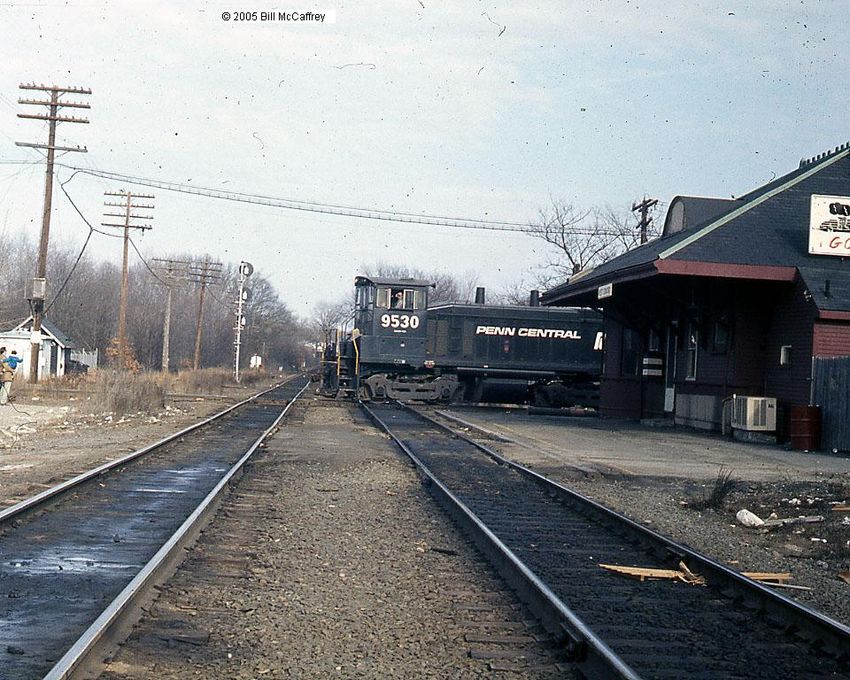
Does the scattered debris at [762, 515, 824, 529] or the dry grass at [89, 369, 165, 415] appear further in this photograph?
the dry grass at [89, 369, 165, 415]

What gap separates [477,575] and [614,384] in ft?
78.2

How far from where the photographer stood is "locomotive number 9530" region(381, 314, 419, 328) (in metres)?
34.0

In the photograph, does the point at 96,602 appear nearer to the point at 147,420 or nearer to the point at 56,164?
the point at 147,420

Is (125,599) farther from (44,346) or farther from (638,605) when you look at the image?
(44,346)

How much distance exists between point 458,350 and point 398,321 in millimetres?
2787

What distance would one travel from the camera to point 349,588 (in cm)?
702

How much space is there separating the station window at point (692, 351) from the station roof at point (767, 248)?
2476 mm

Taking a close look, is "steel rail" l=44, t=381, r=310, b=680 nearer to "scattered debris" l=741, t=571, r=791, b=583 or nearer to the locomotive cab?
"scattered debris" l=741, t=571, r=791, b=583

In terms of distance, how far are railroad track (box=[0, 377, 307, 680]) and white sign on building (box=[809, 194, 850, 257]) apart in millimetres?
14147

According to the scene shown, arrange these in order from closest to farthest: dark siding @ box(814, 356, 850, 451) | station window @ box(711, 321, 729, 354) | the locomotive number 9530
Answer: dark siding @ box(814, 356, 850, 451), station window @ box(711, 321, 729, 354), the locomotive number 9530

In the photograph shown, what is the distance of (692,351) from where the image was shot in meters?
26.1

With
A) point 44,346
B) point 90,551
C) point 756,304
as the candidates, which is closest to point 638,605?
point 90,551

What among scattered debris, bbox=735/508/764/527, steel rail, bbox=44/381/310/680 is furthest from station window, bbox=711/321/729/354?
steel rail, bbox=44/381/310/680

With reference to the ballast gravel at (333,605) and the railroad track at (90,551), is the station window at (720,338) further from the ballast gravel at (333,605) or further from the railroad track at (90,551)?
the ballast gravel at (333,605)
